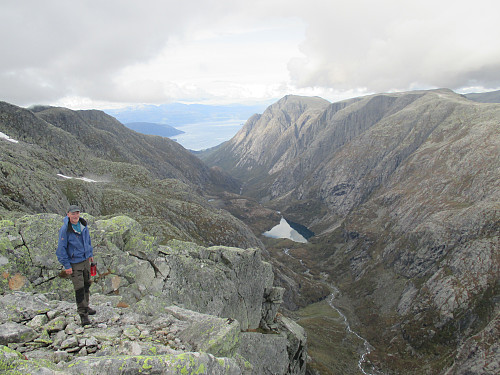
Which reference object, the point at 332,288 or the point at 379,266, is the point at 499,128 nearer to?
the point at 379,266

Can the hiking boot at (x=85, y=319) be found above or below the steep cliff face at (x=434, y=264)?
above

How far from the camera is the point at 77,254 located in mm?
14000

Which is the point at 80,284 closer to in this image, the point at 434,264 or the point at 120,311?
the point at 120,311

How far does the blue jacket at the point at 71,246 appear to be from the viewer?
1334 centimetres

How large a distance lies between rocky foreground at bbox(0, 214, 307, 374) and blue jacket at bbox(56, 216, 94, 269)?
8.67 ft

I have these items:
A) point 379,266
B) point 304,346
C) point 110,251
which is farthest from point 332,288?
point 110,251

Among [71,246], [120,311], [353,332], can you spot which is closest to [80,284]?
[71,246]

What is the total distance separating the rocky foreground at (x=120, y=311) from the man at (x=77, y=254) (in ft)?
3.10

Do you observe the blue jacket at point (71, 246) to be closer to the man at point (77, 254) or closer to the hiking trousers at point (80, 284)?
the man at point (77, 254)

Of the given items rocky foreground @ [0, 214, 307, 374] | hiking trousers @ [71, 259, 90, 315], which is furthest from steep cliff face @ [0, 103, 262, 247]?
hiking trousers @ [71, 259, 90, 315]

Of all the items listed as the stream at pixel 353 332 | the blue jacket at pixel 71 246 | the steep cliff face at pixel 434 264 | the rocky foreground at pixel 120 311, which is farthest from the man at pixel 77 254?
the steep cliff face at pixel 434 264

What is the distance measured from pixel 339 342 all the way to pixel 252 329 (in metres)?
76.8

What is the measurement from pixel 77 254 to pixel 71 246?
489 mm

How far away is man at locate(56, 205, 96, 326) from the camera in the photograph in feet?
44.0
